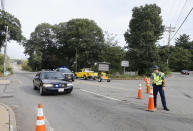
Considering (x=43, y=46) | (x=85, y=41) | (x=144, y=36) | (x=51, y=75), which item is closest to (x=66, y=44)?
(x=85, y=41)

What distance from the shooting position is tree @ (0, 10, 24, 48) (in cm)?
→ 4267

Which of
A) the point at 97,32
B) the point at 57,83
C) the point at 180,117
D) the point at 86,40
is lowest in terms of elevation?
the point at 180,117

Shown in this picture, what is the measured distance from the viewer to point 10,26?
4334cm

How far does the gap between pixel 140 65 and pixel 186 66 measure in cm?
4824

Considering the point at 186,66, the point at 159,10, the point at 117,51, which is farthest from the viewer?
the point at 186,66

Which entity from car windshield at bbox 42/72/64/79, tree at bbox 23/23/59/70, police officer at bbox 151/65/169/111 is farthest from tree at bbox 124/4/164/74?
tree at bbox 23/23/59/70

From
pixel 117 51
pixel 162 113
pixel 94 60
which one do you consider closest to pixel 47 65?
pixel 94 60

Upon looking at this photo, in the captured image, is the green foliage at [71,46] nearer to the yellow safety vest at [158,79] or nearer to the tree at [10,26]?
the tree at [10,26]

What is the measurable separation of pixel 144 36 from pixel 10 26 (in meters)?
34.8

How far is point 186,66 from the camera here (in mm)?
72500

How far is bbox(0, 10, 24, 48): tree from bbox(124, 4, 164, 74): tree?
97.3 feet

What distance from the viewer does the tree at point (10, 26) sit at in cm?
4267

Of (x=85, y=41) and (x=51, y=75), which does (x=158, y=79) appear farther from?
(x=85, y=41)

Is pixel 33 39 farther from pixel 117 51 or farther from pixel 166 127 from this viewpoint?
pixel 166 127
